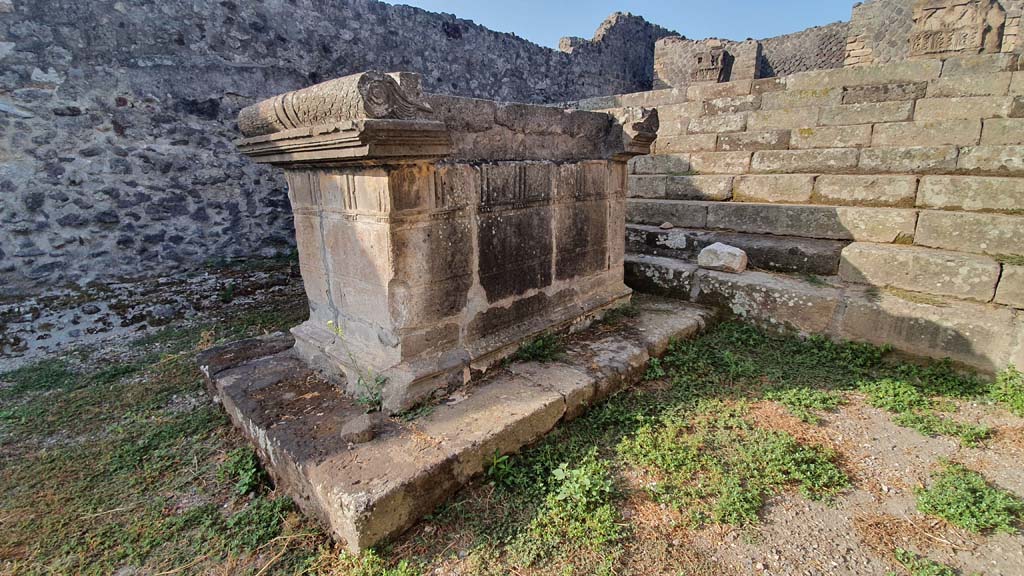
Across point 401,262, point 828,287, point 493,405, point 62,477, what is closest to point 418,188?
point 401,262

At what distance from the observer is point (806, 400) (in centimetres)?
271

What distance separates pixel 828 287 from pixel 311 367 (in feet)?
11.9

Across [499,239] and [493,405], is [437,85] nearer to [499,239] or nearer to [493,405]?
[499,239]

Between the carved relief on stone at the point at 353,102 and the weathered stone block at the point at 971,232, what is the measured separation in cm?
361

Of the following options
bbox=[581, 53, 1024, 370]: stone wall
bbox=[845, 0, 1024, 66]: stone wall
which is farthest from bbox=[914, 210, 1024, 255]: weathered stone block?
bbox=[845, 0, 1024, 66]: stone wall

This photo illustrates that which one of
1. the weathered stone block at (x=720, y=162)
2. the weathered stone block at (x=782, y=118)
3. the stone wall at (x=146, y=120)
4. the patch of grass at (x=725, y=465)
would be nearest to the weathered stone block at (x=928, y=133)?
the weathered stone block at (x=782, y=118)

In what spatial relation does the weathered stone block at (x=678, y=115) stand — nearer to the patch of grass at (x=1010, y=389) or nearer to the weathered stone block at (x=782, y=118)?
the weathered stone block at (x=782, y=118)

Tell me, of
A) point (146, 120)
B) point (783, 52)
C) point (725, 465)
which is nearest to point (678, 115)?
point (725, 465)

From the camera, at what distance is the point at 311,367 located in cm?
291

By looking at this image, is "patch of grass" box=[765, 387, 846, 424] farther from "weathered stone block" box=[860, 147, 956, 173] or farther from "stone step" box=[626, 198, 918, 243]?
"weathered stone block" box=[860, 147, 956, 173]

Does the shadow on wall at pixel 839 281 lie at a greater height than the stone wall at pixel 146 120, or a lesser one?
lesser

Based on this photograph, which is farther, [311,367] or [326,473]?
[311,367]

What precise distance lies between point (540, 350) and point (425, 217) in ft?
3.64

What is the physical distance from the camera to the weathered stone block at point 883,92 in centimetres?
442
